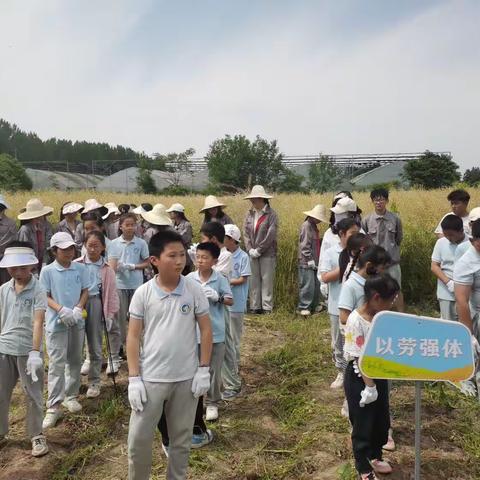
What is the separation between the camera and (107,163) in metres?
57.6

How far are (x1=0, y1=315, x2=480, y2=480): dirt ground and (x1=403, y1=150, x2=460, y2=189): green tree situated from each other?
88.2ft

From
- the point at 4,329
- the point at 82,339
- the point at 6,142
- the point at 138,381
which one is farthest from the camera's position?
the point at 6,142

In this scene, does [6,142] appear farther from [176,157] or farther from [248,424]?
[248,424]

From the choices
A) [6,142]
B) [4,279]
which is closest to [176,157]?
[6,142]

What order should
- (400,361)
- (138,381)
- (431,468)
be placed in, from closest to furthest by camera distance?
(400,361)
(138,381)
(431,468)

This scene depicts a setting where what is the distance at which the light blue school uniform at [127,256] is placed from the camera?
16.0ft

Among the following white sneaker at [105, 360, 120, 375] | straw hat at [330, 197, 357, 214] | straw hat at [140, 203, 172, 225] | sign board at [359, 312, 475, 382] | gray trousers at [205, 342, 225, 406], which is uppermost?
straw hat at [330, 197, 357, 214]

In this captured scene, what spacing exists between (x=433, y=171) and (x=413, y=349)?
30.3 metres

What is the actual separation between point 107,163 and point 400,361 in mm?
59186

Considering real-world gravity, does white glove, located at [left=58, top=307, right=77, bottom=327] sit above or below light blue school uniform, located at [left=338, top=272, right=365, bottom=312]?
below

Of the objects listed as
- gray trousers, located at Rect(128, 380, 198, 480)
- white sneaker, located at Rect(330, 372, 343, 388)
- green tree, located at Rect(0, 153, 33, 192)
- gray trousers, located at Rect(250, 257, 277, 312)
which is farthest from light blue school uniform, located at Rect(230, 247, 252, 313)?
green tree, located at Rect(0, 153, 33, 192)

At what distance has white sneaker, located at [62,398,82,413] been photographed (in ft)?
→ 12.5

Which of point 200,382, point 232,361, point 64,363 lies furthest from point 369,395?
point 64,363

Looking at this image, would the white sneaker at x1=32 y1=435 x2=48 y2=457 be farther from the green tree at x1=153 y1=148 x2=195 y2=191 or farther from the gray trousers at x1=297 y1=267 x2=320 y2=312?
the green tree at x1=153 y1=148 x2=195 y2=191
